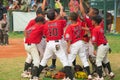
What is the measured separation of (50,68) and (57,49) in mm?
2231

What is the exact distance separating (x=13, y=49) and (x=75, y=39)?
793 cm

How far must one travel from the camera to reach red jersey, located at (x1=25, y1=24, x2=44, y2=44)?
10.7 m

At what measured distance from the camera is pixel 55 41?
33.7ft

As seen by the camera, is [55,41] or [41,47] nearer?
[55,41]

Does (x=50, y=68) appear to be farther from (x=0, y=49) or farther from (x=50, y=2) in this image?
(x=50, y=2)

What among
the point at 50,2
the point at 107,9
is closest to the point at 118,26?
the point at 107,9

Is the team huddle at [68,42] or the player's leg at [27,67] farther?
the player's leg at [27,67]

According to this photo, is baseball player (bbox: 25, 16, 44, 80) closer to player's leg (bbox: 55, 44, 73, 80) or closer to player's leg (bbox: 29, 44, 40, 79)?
player's leg (bbox: 29, 44, 40, 79)

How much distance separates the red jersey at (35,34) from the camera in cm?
1070

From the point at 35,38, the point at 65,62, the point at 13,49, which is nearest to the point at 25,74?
the point at 35,38

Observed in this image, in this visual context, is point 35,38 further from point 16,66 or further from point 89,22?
point 16,66

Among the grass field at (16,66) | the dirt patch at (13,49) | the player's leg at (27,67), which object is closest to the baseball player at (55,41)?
the player's leg at (27,67)

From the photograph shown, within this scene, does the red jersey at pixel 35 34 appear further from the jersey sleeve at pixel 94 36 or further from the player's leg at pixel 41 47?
the jersey sleeve at pixel 94 36

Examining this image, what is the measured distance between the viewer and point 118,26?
77.0 ft
